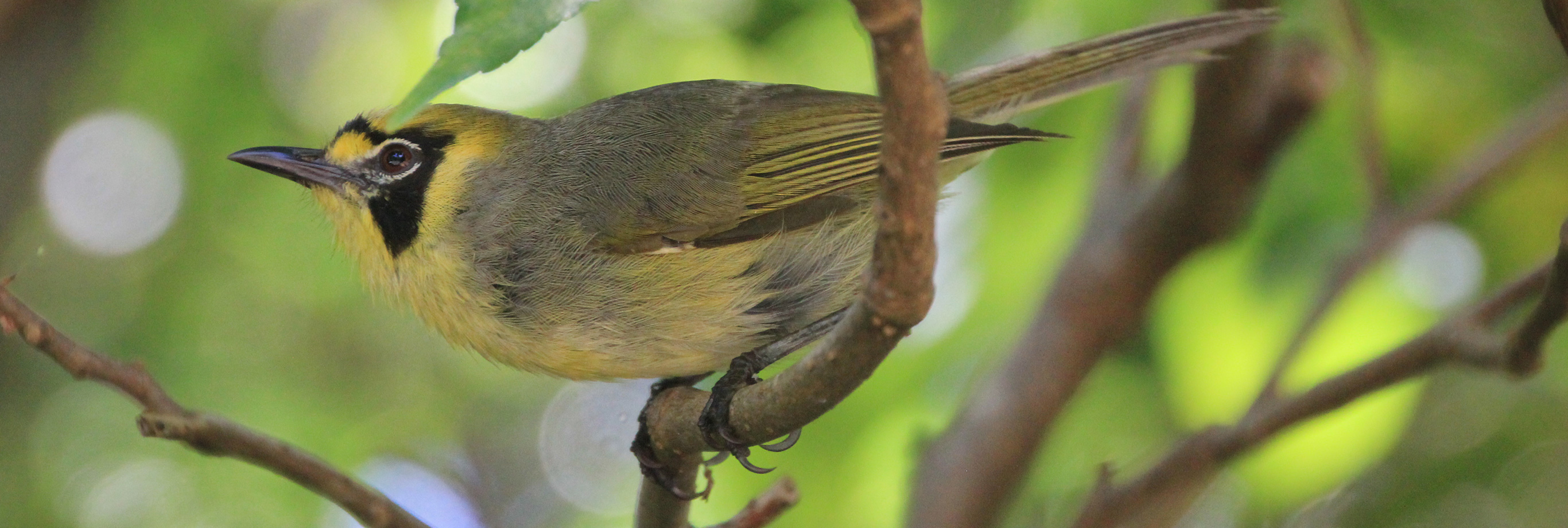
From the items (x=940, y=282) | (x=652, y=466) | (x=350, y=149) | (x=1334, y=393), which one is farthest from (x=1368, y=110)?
(x=350, y=149)

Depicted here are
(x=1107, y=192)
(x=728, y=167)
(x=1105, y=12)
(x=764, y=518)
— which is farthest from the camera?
(x=1107, y=192)

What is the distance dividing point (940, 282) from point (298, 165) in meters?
2.07

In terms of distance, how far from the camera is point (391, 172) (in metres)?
3.73

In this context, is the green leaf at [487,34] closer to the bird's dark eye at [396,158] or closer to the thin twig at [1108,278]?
the bird's dark eye at [396,158]

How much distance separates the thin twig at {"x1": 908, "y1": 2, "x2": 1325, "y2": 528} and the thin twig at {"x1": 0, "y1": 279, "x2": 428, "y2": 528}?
2.34 meters

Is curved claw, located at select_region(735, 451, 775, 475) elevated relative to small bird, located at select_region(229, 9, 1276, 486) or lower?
lower

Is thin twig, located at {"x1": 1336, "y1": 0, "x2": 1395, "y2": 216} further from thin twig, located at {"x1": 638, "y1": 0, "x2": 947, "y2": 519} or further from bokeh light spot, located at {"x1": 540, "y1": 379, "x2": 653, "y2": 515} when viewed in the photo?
bokeh light spot, located at {"x1": 540, "y1": 379, "x2": 653, "y2": 515}

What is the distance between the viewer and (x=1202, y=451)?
324 cm

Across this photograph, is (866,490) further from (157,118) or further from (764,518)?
(157,118)

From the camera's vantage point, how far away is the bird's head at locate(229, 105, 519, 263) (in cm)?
362

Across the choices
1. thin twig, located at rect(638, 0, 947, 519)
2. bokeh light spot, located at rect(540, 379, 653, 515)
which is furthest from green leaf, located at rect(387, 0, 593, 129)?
bokeh light spot, located at rect(540, 379, 653, 515)

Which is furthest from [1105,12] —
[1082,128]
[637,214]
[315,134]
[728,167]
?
[315,134]

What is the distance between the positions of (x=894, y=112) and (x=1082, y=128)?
9.89ft

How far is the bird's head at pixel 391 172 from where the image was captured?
362cm
